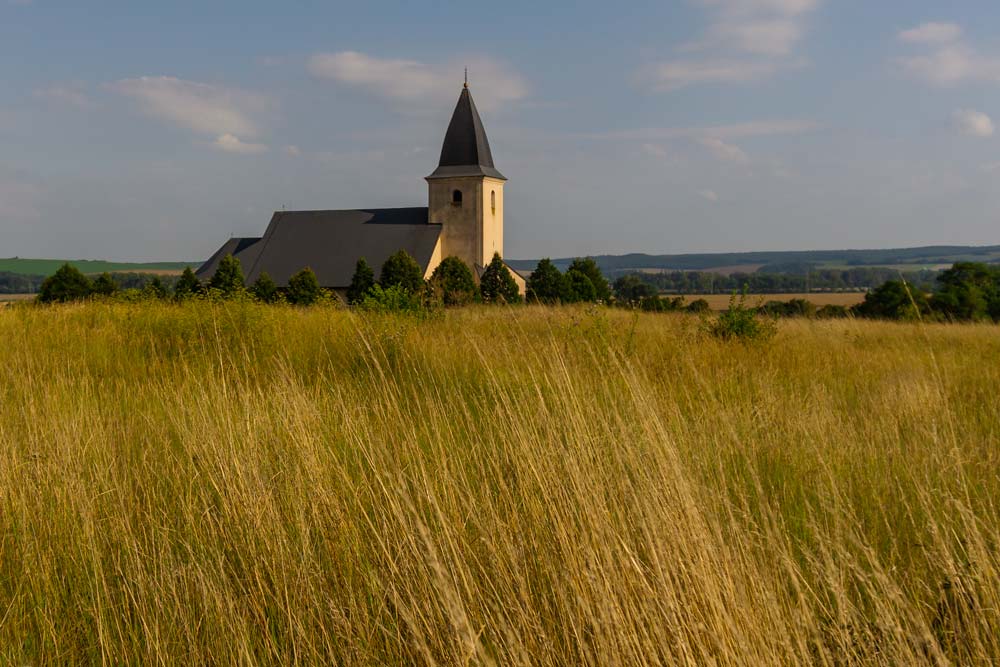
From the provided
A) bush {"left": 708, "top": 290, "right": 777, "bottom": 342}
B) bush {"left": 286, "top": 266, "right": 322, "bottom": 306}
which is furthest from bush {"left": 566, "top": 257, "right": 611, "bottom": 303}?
bush {"left": 708, "top": 290, "right": 777, "bottom": 342}

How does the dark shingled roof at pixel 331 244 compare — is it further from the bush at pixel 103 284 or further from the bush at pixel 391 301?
the bush at pixel 391 301

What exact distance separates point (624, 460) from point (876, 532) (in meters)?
1.34

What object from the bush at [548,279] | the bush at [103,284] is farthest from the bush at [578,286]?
the bush at [103,284]

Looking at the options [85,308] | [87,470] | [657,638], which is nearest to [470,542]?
→ [657,638]

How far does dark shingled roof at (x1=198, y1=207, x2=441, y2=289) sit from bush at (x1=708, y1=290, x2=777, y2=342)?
135 feet

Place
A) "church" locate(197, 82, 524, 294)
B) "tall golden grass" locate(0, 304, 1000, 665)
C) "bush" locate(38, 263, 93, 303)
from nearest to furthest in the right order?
"tall golden grass" locate(0, 304, 1000, 665)
"bush" locate(38, 263, 93, 303)
"church" locate(197, 82, 524, 294)

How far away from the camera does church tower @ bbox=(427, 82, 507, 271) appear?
5291 cm

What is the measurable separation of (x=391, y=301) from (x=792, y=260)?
111 metres

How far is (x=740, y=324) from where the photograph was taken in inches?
398

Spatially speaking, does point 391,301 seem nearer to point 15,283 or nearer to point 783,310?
point 783,310

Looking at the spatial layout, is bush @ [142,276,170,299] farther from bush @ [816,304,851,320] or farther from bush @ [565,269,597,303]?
bush @ [565,269,597,303]

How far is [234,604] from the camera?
7.80 feet

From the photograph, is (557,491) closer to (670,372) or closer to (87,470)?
(87,470)

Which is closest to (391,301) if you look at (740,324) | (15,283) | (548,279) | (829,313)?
(740,324)
